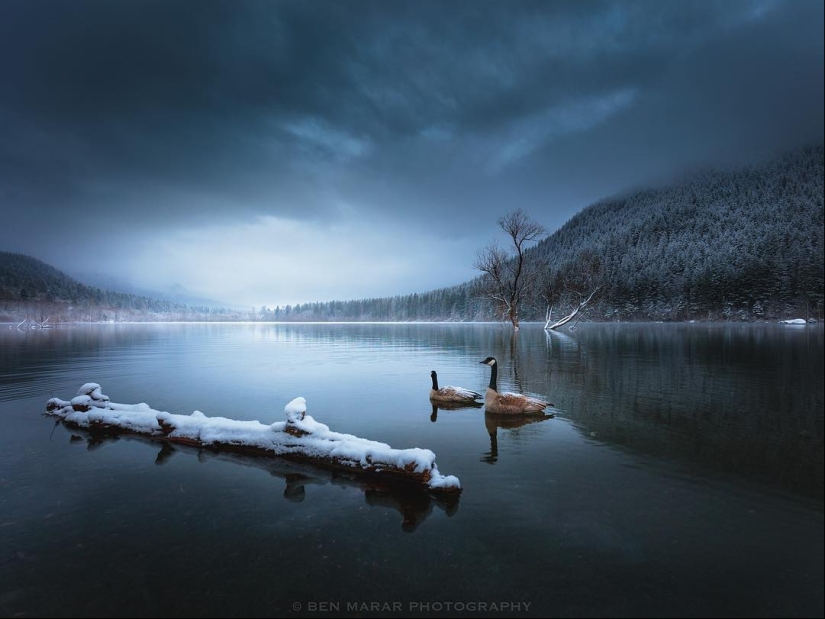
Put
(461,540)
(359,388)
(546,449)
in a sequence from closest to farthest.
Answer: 1. (461,540)
2. (546,449)
3. (359,388)

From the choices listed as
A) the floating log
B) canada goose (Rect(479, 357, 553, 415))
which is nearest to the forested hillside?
canada goose (Rect(479, 357, 553, 415))

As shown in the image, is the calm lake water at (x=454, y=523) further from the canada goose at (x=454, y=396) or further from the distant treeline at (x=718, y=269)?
the distant treeline at (x=718, y=269)

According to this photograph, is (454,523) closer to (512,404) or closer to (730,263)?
(512,404)

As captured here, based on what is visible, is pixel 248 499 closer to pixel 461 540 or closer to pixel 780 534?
pixel 461 540

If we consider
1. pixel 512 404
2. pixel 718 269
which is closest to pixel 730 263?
pixel 718 269

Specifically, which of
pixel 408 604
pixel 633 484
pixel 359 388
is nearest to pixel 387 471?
pixel 408 604

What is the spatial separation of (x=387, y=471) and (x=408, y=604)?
3.30 meters

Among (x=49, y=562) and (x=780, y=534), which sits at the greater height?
(x=780, y=534)

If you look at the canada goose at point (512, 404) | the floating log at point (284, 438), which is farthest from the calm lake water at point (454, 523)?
the canada goose at point (512, 404)

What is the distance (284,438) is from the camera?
9.13m

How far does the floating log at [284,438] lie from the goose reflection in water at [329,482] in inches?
5.9

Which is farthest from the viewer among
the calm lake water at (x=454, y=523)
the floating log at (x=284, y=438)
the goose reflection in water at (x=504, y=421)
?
the goose reflection in water at (x=504, y=421)

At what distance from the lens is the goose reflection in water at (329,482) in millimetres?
6727

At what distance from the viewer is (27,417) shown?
44.0 feet
